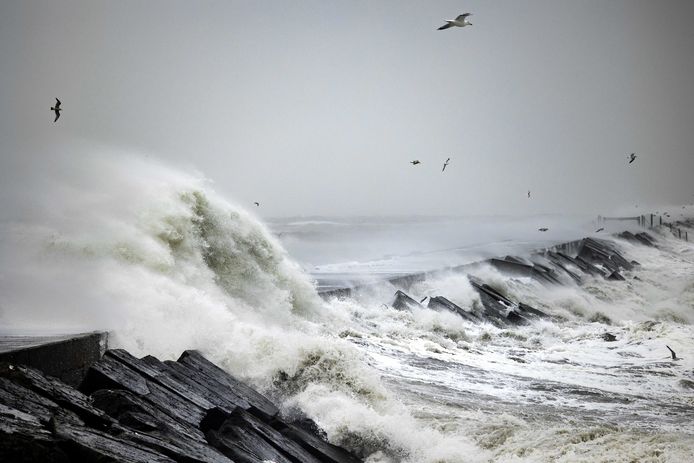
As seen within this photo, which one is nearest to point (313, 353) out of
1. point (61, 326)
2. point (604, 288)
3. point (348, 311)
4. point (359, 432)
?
point (359, 432)

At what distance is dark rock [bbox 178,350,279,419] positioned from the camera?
19.5 feet

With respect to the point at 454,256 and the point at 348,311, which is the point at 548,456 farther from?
the point at 454,256

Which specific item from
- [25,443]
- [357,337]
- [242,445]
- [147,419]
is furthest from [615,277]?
[25,443]

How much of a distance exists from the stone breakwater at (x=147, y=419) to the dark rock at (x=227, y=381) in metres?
0.01

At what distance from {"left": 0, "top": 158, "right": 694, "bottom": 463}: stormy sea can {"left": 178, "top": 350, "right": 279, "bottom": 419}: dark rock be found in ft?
1.33

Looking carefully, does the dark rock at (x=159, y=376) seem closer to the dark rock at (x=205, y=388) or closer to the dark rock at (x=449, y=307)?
the dark rock at (x=205, y=388)

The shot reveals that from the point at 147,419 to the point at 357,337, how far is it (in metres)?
7.98

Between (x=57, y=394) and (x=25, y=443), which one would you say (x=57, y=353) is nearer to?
(x=57, y=394)

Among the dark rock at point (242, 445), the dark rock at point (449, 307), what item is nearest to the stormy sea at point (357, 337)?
the dark rock at point (449, 307)

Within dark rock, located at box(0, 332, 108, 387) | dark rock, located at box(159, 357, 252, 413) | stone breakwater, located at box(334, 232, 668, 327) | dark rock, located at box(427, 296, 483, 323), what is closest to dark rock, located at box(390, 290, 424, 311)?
stone breakwater, located at box(334, 232, 668, 327)

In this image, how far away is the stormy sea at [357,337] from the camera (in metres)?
6.36

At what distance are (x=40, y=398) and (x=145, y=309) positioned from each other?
171 inches

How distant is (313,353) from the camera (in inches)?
297

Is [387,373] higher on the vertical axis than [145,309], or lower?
lower
